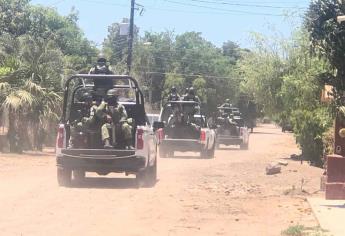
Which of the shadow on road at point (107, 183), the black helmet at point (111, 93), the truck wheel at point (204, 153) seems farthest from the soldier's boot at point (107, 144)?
the truck wheel at point (204, 153)

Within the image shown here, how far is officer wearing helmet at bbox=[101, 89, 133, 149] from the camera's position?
13.9m

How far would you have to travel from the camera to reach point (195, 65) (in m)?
71.8

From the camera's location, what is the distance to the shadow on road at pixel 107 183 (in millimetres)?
14180

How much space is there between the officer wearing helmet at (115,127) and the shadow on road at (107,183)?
0.88 m

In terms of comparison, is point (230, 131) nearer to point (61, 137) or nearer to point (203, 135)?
point (203, 135)

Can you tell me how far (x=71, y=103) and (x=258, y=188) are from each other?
4674 millimetres

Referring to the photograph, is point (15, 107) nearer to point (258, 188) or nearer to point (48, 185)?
point (48, 185)

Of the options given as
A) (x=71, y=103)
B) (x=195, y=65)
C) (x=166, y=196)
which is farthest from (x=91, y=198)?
(x=195, y=65)

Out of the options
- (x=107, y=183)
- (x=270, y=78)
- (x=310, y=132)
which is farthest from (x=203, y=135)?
(x=107, y=183)

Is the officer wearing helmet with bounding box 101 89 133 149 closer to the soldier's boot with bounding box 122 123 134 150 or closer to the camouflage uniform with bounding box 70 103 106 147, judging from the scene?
the soldier's boot with bounding box 122 123 134 150

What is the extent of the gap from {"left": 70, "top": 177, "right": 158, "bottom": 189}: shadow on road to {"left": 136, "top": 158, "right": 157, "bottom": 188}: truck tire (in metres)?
0.13

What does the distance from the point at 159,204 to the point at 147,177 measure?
3667 mm

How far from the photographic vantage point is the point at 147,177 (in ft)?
49.4

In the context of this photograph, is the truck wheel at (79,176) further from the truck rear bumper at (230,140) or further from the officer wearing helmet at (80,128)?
the truck rear bumper at (230,140)
